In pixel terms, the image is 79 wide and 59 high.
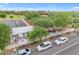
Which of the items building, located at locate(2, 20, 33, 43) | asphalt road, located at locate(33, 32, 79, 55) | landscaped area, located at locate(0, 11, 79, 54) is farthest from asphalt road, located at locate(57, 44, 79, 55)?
building, located at locate(2, 20, 33, 43)

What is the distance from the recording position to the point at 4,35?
216 cm

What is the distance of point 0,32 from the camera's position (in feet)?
7.09

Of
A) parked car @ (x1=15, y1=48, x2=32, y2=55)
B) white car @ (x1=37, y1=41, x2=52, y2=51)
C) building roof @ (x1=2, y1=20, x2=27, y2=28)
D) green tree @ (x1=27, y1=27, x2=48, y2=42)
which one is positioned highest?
building roof @ (x1=2, y1=20, x2=27, y2=28)

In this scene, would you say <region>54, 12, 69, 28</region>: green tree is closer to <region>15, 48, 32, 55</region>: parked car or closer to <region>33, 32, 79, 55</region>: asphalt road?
<region>33, 32, 79, 55</region>: asphalt road

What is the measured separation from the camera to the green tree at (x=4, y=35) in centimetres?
215

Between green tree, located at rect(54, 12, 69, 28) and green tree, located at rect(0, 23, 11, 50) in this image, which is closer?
green tree, located at rect(0, 23, 11, 50)

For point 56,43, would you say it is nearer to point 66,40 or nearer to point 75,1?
point 66,40

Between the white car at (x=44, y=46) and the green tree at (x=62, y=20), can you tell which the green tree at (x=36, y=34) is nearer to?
the white car at (x=44, y=46)

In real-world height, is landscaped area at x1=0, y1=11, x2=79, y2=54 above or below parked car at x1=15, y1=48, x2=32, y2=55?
above

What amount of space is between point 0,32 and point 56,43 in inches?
26.3

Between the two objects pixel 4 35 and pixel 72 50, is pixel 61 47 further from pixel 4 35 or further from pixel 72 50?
pixel 4 35

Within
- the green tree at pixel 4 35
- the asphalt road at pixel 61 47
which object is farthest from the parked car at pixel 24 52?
the green tree at pixel 4 35

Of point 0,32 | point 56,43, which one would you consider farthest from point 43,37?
point 0,32

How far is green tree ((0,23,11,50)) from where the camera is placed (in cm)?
215
